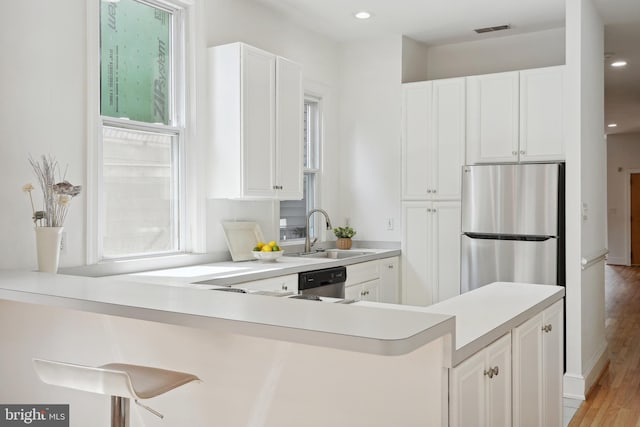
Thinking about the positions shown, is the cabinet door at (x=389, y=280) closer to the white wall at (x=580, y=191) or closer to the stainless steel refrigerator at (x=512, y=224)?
the stainless steel refrigerator at (x=512, y=224)

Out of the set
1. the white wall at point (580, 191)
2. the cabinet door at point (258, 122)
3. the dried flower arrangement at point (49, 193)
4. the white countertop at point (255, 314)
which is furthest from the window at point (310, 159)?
the white countertop at point (255, 314)

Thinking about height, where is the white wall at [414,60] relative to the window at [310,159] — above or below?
above

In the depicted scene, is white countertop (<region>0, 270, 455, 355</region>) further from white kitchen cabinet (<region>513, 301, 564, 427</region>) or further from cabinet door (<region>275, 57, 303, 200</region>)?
cabinet door (<region>275, 57, 303, 200</region>)

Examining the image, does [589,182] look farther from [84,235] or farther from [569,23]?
[84,235]

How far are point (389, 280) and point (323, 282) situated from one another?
3.69 ft

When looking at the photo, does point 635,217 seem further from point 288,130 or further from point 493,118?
point 288,130

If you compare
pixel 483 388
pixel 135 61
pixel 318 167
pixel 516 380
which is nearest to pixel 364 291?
pixel 318 167

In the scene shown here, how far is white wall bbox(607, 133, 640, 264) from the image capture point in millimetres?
11852

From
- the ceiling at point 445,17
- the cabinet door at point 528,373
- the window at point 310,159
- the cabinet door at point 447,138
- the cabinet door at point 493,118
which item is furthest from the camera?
the window at point 310,159

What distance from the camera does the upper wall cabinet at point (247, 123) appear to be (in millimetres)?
3662

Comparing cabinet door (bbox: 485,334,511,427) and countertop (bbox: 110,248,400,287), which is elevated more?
countertop (bbox: 110,248,400,287)

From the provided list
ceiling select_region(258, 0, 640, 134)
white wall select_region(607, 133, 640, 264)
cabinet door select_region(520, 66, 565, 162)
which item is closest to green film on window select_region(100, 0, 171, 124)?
ceiling select_region(258, 0, 640, 134)

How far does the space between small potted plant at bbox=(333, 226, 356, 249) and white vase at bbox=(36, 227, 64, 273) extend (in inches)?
108

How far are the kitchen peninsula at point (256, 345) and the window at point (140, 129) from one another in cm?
82
